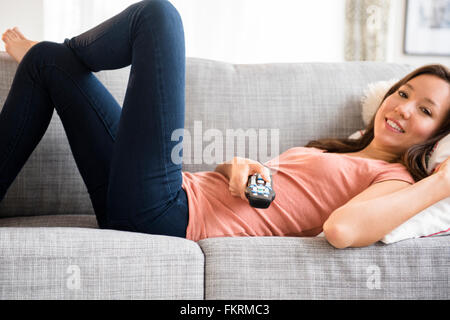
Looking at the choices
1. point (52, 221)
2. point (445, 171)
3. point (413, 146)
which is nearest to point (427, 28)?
point (413, 146)

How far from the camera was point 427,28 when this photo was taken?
9.93ft

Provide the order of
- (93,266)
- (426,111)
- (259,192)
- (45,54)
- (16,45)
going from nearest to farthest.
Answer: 1. (93,266)
2. (259,192)
3. (45,54)
4. (426,111)
5. (16,45)

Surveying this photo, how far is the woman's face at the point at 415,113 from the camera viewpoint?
125 cm

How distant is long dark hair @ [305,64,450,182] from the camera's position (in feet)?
3.94

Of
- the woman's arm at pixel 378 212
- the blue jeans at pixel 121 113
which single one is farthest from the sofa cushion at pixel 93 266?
the woman's arm at pixel 378 212

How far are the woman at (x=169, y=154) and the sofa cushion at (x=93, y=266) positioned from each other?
0.54ft

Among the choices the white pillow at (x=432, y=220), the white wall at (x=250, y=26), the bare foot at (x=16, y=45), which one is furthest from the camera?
the white wall at (x=250, y=26)

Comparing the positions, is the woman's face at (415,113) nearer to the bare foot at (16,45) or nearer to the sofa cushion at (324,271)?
the sofa cushion at (324,271)

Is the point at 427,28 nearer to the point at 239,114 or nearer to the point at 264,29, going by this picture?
the point at 264,29

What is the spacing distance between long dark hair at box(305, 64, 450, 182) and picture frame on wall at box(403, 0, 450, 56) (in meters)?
1.85

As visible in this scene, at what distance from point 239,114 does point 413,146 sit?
55 centimetres

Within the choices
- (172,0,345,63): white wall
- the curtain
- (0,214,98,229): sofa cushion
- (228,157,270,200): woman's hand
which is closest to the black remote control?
(228,157,270,200): woman's hand
